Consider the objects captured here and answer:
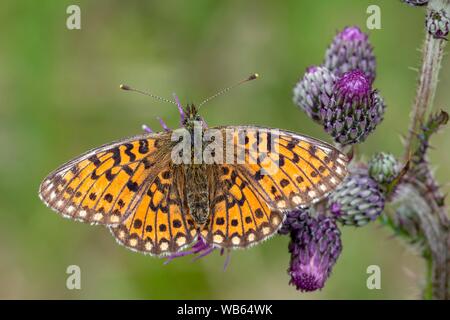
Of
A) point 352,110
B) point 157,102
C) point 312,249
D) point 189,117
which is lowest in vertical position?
point 312,249

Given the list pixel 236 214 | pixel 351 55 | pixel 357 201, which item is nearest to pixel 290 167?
pixel 236 214

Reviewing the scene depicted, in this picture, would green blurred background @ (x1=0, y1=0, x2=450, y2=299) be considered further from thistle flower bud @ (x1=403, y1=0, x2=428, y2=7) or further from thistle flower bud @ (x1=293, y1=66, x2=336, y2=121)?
thistle flower bud @ (x1=403, y1=0, x2=428, y2=7)

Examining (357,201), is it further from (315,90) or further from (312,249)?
Result: (315,90)

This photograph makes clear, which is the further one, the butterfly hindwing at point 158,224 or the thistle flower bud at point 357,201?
the thistle flower bud at point 357,201

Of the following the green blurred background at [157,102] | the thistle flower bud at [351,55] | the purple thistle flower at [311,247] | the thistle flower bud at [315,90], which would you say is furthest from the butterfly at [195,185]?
the green blurred background at [157,102]

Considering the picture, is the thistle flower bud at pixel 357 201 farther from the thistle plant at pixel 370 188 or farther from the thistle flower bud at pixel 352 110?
the thistle flower bud at pixel 352 110

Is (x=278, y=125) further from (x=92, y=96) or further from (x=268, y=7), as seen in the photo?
(x=92, y=96)

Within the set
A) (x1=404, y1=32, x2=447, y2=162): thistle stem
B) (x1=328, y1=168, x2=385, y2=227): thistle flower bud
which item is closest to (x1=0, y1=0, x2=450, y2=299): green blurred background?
(x1=328, y1=168, x2=385, y2=227): thistle flower bud
